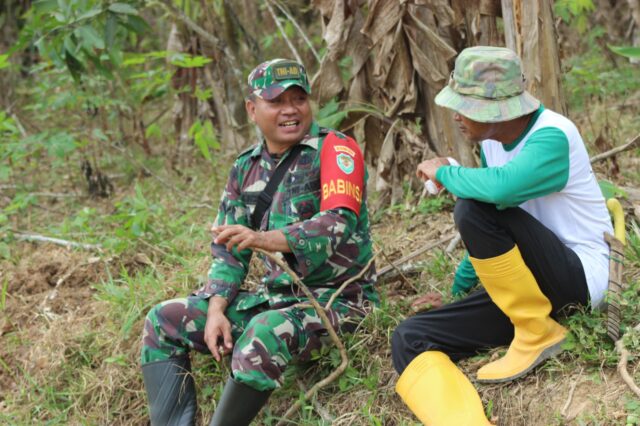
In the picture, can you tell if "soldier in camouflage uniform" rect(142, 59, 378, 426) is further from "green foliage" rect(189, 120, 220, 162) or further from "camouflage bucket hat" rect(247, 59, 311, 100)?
"green foliage" rect(189, 120, 220, 162)

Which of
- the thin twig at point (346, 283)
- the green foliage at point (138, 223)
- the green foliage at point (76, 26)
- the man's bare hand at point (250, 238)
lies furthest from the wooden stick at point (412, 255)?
the green foliage at point (76, 26)

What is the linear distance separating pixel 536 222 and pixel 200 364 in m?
1.70

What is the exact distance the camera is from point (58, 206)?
6020 millimetres

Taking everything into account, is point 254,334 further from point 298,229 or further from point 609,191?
point 609,191

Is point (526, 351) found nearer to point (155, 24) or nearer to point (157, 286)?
point (157, 286)

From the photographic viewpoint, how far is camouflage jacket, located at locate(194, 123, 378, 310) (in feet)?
9.30

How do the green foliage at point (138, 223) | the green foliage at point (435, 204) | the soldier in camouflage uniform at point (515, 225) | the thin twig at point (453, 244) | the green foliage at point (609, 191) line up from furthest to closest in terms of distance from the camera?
the green foliage at point (138, 223), the green foliage at point (435, 204), the thin twig at point (453, 244), the green foliage at point (609, 191), the soldier in camouflage uniform at point (515, 225)

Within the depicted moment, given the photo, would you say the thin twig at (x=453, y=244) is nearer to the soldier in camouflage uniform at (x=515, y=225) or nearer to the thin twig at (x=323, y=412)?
the soldier in camouflage uniform at (x=515, y=225)

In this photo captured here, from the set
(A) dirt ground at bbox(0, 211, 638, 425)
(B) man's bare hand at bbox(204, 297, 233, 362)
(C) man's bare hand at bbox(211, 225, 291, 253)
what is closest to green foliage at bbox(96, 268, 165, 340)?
(A) dirt ground at bbox(0, 211, 638, 425)

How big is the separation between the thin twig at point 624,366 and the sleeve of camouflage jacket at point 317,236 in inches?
42.3

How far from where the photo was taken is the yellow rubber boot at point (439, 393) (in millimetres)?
2432

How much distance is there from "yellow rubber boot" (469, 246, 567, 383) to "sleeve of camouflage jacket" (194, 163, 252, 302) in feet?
3.61

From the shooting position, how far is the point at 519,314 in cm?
245

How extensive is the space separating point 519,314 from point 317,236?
2.66 feet
